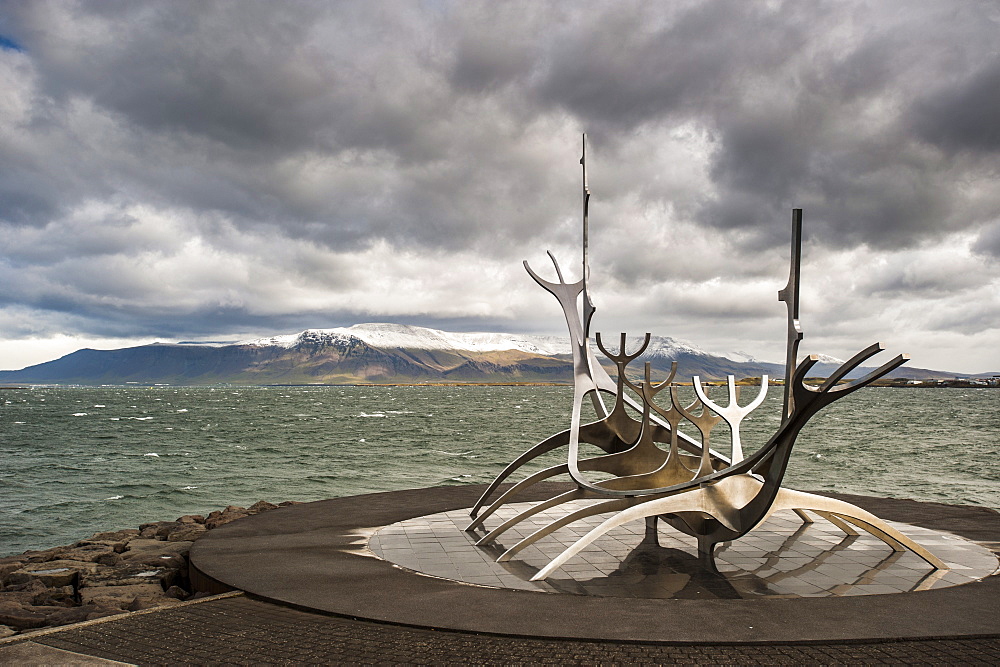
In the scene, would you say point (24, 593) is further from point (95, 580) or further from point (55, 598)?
point (95, 580)

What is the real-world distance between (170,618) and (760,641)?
6.04 metres

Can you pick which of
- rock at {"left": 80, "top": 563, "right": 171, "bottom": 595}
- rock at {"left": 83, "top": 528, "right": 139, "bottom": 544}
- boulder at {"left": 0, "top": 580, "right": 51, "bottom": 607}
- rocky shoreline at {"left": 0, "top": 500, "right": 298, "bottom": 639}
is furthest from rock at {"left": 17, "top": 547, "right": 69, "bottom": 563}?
rock at {"left": 80, "top": 563, "right": 171, "bottom": 595}

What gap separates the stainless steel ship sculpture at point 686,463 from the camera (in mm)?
9703

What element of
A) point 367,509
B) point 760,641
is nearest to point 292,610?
point 760,641

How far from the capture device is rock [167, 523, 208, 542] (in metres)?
16.1

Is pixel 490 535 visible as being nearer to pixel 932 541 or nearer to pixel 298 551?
pixel 298 551

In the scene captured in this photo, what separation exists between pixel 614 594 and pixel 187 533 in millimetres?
10800

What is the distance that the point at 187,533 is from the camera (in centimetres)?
1647

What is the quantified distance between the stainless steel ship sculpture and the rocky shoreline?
16.8 feet

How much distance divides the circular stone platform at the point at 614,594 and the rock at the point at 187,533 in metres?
2.65

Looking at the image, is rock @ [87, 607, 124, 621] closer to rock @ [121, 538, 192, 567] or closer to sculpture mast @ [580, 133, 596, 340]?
rock @ [121, 538, 192, 567]

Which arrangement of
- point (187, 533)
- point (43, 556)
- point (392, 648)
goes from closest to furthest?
point (392, 648), point (43, 556), point (187, 533)

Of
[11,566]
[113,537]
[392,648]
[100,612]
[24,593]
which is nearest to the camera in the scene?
[392,648]

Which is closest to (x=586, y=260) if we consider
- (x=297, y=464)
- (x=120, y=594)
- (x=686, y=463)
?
(x=686, y=463)
